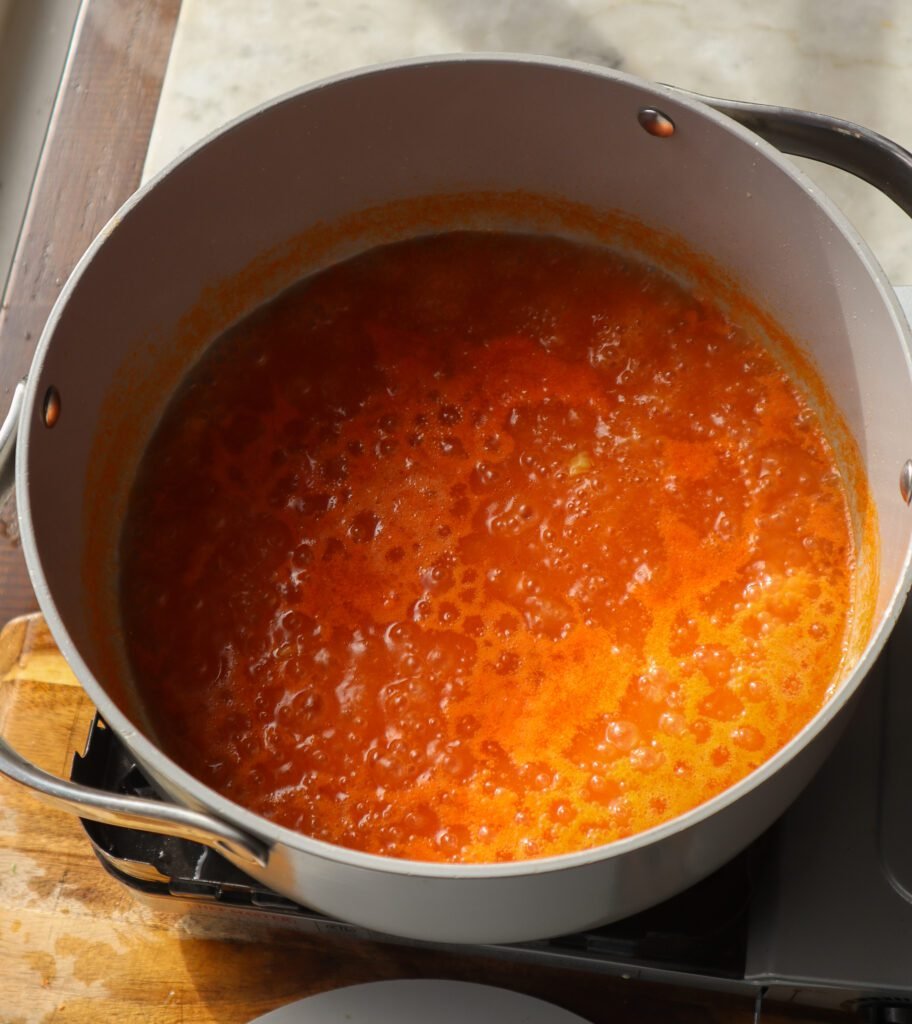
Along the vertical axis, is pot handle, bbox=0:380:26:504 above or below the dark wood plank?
below

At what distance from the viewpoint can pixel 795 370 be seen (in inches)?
33.3

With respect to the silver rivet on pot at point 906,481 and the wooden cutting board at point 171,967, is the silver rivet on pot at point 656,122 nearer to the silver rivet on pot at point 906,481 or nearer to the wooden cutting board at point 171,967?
the silver rivet on pot at point 906,481

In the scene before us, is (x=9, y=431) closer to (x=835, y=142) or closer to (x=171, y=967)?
(x=171, y=967)

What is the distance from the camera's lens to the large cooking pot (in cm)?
57

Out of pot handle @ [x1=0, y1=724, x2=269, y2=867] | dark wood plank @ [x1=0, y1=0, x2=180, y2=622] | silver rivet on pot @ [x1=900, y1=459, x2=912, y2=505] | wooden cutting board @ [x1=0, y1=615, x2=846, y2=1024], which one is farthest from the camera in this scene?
dark wood plank @ [x1=0, y1=0, x2=180, y2=622]

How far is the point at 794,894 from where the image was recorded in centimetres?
72

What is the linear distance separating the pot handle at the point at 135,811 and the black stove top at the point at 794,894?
0.17 m

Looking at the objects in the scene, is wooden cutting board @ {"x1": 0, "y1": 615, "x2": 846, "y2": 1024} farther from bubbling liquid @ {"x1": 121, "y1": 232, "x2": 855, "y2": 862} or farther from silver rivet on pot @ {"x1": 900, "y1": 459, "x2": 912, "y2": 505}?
silver rivet on pot @ {"x1": 900, "y1": 459, "x2": 912, "y2": 505}

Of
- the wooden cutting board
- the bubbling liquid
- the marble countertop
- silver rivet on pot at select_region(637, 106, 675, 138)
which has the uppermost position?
the marble countertop

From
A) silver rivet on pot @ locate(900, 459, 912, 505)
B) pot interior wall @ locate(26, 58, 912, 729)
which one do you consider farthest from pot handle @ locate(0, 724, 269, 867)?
silver rivet on pot @ locate(900, 459, 912, 505)

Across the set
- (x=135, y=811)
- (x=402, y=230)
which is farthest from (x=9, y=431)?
(x=402, y=230)

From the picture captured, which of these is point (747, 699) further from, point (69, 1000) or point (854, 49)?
point (854, 49)

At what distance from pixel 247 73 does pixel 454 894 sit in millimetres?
844

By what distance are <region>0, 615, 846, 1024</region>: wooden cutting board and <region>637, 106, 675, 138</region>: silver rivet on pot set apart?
557 mm
